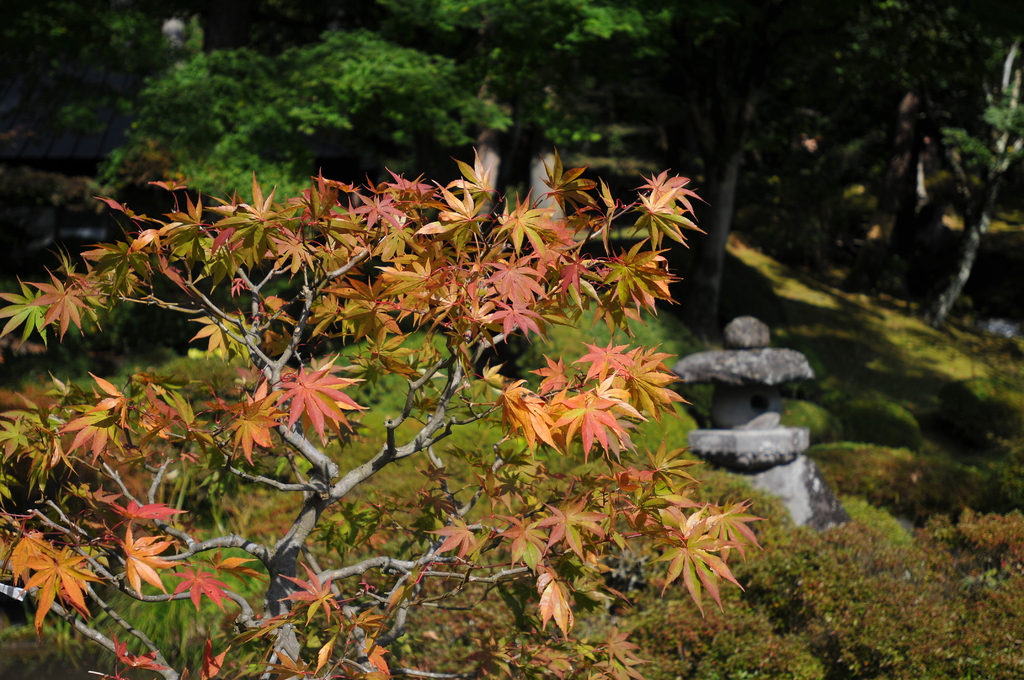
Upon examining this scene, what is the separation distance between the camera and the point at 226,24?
13.2m

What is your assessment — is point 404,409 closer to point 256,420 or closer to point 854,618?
point 256,420

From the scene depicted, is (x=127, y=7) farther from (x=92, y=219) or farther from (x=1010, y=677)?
(x=1010, y=677)

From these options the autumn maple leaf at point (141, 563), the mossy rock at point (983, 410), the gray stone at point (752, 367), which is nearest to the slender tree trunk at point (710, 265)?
the mossy rock at point (983, 410)

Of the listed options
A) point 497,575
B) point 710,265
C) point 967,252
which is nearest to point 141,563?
point 497,575

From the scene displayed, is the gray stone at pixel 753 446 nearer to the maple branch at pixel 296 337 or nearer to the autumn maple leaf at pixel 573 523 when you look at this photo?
the autumn maple leaf at pixel 573 523

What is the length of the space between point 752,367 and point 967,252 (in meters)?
16.6

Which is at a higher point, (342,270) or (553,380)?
(342,270)

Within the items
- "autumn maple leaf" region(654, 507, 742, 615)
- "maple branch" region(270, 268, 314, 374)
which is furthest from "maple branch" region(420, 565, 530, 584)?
"maple branch" region(270, 268, 314, 374)

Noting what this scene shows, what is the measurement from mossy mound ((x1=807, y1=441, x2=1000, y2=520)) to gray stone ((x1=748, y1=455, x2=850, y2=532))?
1.19 metres

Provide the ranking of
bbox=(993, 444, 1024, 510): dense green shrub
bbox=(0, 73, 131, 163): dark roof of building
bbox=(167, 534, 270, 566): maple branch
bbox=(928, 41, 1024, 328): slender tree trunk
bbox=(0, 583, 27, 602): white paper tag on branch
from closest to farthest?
bbox=(0, 583, 27, 602): white paper tag on branch < bbox=(167, 534, 270, 566): maple branch < bbox=(993, 444, 1024, 510): dense green shrub < bbox=(0, 73, 131, 163): dark roof of building < bbox=(928, 41, 1024, 328): slender tree trunk

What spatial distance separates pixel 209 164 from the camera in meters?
10.8

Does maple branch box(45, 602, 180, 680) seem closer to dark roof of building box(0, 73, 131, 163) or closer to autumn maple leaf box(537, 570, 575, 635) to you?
autumn maple leaf box(537, 570, 575, 635)

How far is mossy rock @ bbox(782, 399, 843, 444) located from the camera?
1109 centimetres

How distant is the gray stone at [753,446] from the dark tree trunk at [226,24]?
10.9m
